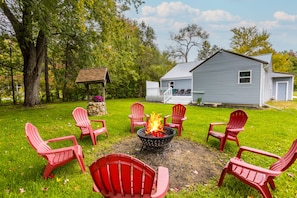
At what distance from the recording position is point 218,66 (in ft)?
44.8

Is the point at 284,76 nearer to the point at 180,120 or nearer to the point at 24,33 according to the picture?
the point at 180,120

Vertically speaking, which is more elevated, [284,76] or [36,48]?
[36,48]

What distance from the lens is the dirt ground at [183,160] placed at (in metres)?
3.16

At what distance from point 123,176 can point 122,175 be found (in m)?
0.02

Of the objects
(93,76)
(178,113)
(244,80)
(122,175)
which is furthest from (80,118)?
(244,80)

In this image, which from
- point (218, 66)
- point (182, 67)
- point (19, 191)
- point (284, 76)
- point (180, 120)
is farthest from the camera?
point (182, 67)

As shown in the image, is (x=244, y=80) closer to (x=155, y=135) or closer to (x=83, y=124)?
(x=155, y=135)

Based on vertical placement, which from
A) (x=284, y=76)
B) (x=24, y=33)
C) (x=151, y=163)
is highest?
(x=24, y=33)

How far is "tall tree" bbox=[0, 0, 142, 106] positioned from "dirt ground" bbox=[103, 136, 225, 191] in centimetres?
482

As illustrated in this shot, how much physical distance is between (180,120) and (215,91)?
953 cm

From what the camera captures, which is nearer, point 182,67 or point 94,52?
point 94,52

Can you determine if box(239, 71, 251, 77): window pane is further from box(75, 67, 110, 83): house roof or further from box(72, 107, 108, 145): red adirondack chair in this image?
box(72, 107, 108, 145): red adirondack chair

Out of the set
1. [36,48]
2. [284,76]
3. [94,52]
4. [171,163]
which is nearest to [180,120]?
[171,163]

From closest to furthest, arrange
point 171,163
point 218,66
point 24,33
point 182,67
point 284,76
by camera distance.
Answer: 1. point 171,163
2. point 24,33
3. point 218,66
4. point 284,76
5. point 182,67
